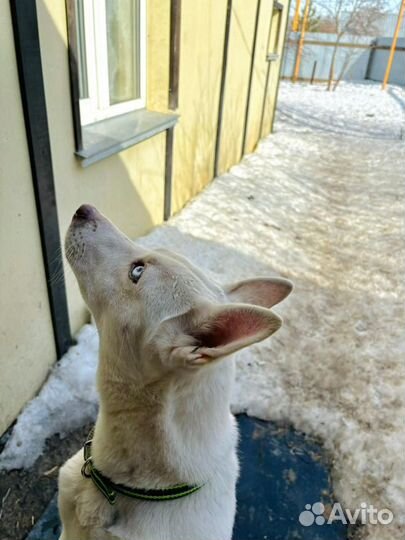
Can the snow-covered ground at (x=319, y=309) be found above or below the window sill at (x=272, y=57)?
below

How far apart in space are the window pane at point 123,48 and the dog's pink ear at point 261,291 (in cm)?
295

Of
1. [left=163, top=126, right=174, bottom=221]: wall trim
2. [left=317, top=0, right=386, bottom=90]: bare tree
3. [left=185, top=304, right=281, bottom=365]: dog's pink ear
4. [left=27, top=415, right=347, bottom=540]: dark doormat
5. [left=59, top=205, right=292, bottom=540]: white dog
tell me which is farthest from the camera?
[left=317, top=0, right=386, bottom=90]: bare tree

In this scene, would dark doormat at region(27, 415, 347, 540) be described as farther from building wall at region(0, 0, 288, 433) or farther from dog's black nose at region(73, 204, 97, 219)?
dog's black nose at region(73, 204, 97, 219)

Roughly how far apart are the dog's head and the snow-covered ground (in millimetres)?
1453

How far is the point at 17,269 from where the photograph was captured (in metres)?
2.33

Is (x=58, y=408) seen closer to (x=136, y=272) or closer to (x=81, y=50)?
(x=136, y=272)

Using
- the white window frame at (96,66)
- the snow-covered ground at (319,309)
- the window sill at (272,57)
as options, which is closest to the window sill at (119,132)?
the white window frame at (96,66)

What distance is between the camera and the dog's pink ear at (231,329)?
1048 mm

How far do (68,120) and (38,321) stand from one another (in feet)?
4.38

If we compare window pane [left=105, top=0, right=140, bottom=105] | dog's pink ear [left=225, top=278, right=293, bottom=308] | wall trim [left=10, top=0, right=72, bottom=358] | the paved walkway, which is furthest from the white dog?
window pane [left=105, top=0, right=140, bottom=105]

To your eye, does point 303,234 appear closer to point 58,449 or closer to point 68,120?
point 68,120

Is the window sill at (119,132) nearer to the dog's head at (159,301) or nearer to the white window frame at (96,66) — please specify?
the white window frame at (96,66)

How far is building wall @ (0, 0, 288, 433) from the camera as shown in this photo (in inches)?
87.9

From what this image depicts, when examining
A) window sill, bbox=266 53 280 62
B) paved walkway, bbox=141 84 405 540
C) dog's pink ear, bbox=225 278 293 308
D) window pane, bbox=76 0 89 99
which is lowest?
paved walkway, bbox=141 84 405 540
